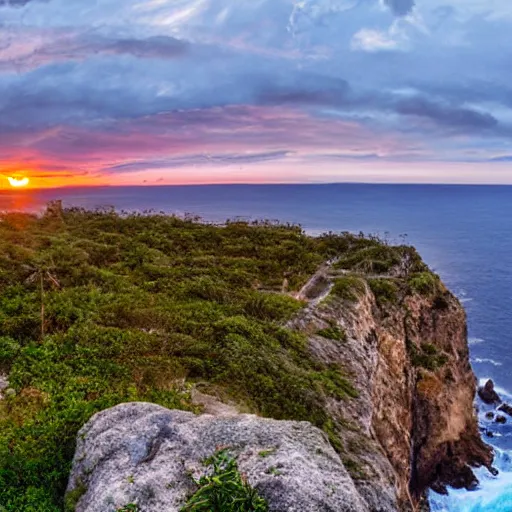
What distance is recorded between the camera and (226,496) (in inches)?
327

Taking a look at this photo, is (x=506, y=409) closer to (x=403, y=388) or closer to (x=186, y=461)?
(x=403, y=388)

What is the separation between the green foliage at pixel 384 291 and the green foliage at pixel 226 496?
2461cm

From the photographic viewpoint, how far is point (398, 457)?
23.2m

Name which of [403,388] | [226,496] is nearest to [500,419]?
[403,388]

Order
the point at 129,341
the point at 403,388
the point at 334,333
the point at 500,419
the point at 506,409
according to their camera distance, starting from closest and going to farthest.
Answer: the point at 129,341 < the point at 334,333 < the point at 403,388 < the point at 500,419 < the point at 506,409

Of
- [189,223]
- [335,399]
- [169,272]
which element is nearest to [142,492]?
[335,399]

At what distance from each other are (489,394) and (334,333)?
1526 inches

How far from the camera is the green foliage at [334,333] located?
23.2 meters

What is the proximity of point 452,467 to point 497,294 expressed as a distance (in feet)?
188

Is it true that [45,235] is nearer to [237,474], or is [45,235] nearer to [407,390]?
[407,390]

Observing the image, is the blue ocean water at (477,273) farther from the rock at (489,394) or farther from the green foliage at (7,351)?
the green foliage at (7,351)

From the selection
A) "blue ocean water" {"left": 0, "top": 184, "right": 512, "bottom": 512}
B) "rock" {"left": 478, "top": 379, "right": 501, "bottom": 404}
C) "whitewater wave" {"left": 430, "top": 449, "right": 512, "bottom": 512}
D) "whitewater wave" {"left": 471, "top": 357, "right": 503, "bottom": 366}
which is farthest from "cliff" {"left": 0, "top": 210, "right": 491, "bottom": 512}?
"whitewater wave" {"left": 471, "top": 357, "right": 503, "bottom": 366}

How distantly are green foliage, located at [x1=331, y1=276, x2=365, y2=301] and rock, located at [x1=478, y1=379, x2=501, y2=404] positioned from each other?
32.9m

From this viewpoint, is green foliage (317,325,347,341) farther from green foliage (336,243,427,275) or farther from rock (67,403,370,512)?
green foliage (336,243,427,275)
